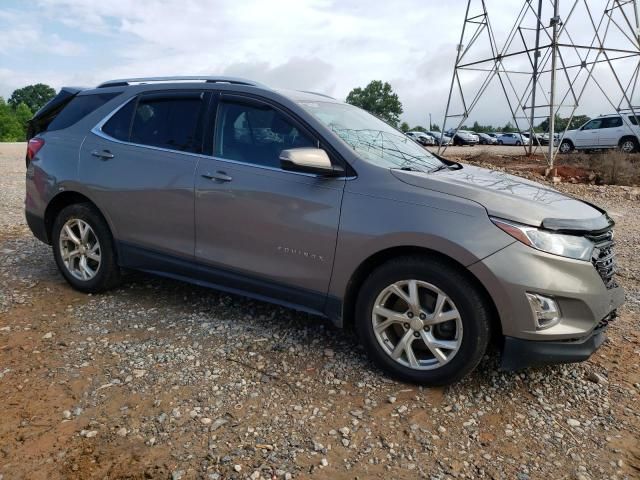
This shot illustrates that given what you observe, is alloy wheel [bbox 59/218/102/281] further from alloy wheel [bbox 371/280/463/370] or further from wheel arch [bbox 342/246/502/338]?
alloy wheel [bbox 371/280/463/370]

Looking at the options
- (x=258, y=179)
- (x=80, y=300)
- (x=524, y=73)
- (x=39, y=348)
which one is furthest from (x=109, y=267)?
(x=524, y=73)

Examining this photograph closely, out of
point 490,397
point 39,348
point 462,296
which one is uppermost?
point 462,296

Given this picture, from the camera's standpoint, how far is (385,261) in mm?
3273

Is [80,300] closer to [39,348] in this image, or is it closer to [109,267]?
[109,267]

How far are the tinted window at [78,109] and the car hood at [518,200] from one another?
109 inches

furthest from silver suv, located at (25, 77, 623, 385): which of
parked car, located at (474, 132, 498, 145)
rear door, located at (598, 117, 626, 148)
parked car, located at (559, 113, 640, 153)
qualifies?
parked car, located at (474, 132, 498, 145)

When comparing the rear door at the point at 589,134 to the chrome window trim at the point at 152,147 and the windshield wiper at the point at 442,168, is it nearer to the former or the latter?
the windshield wiper at the point at 442,168

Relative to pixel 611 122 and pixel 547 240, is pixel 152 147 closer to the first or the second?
pixel 547 240

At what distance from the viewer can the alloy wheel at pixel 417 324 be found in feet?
10.1

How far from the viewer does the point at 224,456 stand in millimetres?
2582

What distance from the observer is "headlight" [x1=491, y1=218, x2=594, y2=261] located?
289cm

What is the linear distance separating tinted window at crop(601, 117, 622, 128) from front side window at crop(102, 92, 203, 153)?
21985 mm

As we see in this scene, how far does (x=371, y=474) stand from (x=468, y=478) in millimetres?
451

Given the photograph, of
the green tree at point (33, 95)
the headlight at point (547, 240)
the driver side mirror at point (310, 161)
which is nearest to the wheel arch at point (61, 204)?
the driver side mirror at point (310, 161)
